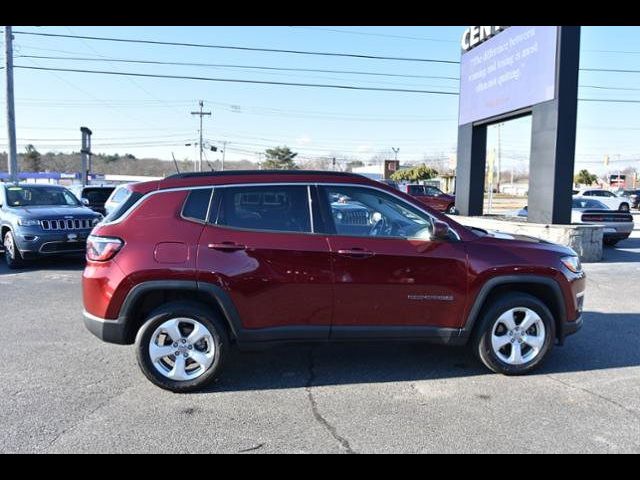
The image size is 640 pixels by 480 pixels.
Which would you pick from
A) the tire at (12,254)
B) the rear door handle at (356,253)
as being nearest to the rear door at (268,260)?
the rear door handle at (356,253)

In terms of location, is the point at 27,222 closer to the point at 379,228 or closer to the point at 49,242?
the point at 49,242

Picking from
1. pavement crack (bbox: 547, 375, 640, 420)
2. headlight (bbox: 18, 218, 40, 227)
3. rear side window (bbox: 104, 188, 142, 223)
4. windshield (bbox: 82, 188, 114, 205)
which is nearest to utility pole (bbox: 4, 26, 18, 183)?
windshield (bbox: 82, 188, 114, 205)

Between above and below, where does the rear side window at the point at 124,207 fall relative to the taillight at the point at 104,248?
above

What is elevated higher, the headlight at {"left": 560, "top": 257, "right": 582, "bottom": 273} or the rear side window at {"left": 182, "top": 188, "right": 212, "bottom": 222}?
the rear side window at {"left": 182, "top": 188, "right": 212, "bottom": 222}

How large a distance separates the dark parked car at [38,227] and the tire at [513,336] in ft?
26.3

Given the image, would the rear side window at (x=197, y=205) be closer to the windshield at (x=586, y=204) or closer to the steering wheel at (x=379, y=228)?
the steering wheel at (x=379, y=228)

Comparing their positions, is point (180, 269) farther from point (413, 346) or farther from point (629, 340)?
point (629, 340)

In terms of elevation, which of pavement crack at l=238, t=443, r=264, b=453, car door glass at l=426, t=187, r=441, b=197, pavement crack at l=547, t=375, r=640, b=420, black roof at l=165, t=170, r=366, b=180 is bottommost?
pavement crack at l=238, t=443, r=264, b=453

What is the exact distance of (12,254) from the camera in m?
9.61

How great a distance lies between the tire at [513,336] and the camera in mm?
4270

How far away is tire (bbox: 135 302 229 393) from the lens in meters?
3.96

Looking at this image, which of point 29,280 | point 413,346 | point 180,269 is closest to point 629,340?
point 413,346

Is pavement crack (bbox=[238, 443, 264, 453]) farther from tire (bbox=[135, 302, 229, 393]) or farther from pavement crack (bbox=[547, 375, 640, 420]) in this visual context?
pavement crack (bbox=[547, 375, 640, 420])

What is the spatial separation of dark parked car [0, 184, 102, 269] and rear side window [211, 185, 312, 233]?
660cm
